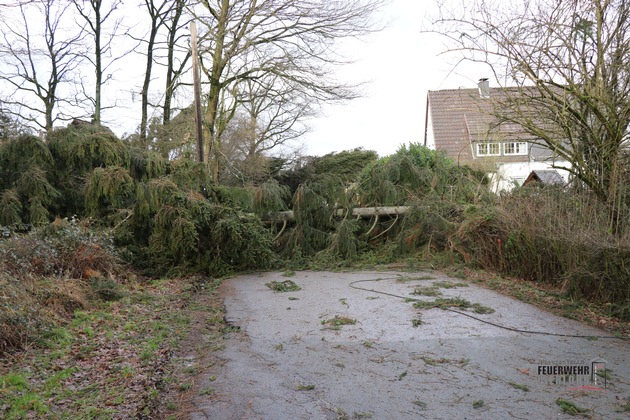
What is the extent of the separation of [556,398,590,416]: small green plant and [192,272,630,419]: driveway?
13mm

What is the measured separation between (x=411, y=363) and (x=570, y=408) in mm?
1595

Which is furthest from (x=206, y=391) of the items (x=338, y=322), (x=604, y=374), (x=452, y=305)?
(x=452, y=305)

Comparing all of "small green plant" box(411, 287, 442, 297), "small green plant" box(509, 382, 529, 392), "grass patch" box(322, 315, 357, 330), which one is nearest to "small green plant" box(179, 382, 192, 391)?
"grass patch" box(322, 315, 357, 330)

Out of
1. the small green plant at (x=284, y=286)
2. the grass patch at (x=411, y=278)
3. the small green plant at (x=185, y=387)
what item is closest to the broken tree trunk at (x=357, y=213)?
the grass patch at (x=411, y=278)

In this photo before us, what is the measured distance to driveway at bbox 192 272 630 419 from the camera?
4.33 metres

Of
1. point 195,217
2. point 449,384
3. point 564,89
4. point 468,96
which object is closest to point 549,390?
point 449,384

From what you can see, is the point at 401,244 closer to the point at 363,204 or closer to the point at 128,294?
the point at 363,204

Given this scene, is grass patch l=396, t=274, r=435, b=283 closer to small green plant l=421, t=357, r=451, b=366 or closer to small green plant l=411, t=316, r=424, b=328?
small green plant l=411, t=316, r=424, b=328

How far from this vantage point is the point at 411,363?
17.8 ft

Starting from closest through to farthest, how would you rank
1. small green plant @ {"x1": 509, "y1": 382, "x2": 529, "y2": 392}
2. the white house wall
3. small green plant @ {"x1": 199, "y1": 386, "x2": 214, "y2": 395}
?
small green plant @ {"x1": 509, "y1": 382, "x2": 529, "y2": 392}, small green plant @ {"x1": 199, "y1": 386, "x2": 214, "y2": 395}, the white house wall

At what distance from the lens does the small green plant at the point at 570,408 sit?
4117 mm

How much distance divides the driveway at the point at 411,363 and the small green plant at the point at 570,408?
13mm

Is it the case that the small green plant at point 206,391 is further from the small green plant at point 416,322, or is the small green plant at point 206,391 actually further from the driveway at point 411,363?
the small green plant at point 416,322

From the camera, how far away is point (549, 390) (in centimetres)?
459
